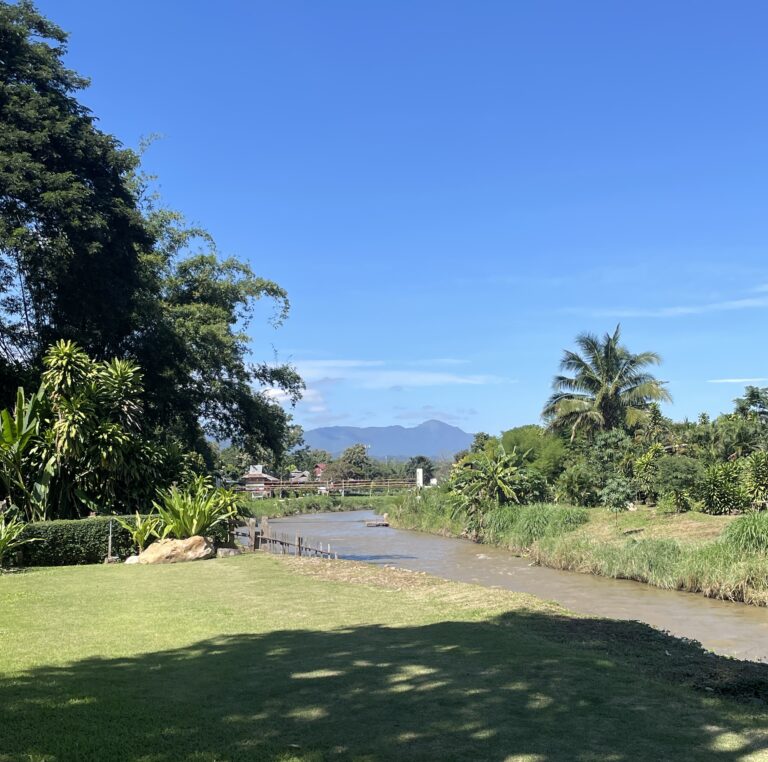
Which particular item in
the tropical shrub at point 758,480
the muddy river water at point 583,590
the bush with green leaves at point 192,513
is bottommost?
the muddy river water at point 583,590

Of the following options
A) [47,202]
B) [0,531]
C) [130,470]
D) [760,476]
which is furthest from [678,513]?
[47,202]

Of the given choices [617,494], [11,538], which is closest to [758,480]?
[617,494]

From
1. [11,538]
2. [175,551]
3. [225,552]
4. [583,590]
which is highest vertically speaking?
[11,538]

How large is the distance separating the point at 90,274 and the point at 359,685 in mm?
19693

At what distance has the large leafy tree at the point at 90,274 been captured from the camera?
71.8ft

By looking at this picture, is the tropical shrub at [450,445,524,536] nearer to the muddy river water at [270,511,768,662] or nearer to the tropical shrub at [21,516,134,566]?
the muddy river water at [270,511,768,662]

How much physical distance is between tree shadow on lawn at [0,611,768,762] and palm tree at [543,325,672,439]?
3305cm

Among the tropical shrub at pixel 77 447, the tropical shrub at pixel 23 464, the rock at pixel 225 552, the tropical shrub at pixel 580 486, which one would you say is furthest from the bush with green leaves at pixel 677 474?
the tropical shrub at pixel 23 464

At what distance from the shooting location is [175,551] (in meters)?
16.9

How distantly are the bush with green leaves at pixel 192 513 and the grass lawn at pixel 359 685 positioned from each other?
21.3ft

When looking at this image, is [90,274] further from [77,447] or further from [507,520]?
[507,520]

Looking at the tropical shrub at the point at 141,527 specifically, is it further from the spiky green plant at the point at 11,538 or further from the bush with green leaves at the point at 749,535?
the bush with green leaves at the point at 749,535

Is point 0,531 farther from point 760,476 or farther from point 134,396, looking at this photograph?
point 760,476

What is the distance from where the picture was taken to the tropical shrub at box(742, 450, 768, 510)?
22672 millimetres
